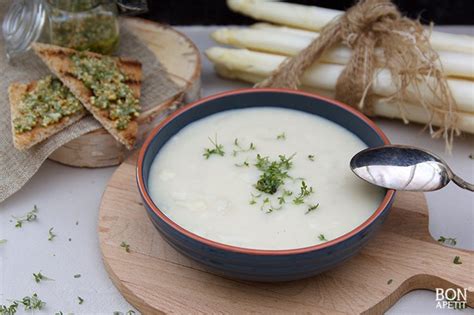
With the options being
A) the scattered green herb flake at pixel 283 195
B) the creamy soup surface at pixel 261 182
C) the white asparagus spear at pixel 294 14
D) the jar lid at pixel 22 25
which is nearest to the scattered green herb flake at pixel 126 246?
the creamy soup surface at pixel 261 182

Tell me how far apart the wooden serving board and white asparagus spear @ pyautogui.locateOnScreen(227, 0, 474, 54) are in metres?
0.78

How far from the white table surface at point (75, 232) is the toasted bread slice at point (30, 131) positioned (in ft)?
0.60

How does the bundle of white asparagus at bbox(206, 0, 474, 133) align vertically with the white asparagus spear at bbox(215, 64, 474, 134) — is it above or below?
above

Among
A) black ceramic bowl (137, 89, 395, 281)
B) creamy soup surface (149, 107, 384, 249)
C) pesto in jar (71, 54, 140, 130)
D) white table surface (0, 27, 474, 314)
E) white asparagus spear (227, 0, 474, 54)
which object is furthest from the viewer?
white asparagus spear (227, 0, 474, 54)

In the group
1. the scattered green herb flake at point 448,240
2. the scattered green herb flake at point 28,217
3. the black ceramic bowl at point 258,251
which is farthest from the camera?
the scattered green herb flake at point 28,217

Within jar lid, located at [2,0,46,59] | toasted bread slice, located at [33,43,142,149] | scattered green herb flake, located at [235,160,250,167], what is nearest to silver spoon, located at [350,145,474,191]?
scattered green herb flake, located at [235,160,250,167]

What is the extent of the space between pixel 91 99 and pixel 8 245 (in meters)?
0.52

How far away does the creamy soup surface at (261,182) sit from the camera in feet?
5.86

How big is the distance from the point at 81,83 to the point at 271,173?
2.53 ft

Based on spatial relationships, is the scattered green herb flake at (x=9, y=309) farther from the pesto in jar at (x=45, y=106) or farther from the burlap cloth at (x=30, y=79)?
the pesto in jar at (x=45, y=106)

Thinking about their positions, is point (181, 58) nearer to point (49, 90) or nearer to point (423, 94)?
point (49, 90)

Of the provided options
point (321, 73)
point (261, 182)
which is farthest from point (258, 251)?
point (321, 73)

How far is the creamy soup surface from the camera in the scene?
5.86ft

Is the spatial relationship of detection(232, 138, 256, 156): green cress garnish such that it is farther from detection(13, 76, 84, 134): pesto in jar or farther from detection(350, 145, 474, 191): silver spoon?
detection(13, 76, 84, 134): pesto in jar
